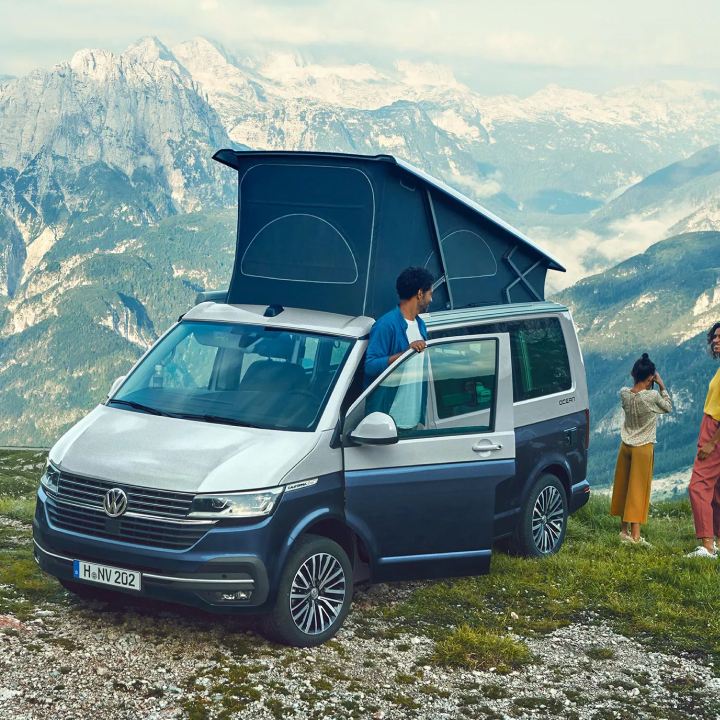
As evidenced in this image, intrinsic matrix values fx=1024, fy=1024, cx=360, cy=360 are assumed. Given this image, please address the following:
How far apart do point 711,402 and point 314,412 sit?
5312 millimetres

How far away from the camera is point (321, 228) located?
A: 10211mm

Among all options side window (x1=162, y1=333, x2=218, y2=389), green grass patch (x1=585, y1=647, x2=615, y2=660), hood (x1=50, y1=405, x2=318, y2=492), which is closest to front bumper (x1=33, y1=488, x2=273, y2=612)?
hood (x1=50, y1=405, x2=318, y2=492)

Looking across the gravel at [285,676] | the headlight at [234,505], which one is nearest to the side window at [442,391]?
the headlight at [234,505]

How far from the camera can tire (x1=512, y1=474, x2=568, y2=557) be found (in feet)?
36.0

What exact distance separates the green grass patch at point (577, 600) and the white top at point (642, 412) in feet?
4.42

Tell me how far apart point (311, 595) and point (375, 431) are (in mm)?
1396

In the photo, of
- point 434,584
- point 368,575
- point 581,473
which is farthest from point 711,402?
point 368,575

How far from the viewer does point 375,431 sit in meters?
8.27

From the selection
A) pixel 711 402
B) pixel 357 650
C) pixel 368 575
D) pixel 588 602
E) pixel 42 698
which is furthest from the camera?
pixel 711 402

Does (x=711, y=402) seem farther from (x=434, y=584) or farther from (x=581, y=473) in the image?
(x=434, y=584)

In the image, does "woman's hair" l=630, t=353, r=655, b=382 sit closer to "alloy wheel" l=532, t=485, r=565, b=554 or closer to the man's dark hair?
"alloy wheel" l=532, t=485, r=565, b=554

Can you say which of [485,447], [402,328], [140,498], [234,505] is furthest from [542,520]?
[140,498]

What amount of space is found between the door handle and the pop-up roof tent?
1.68 m

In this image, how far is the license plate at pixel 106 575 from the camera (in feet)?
25.0
